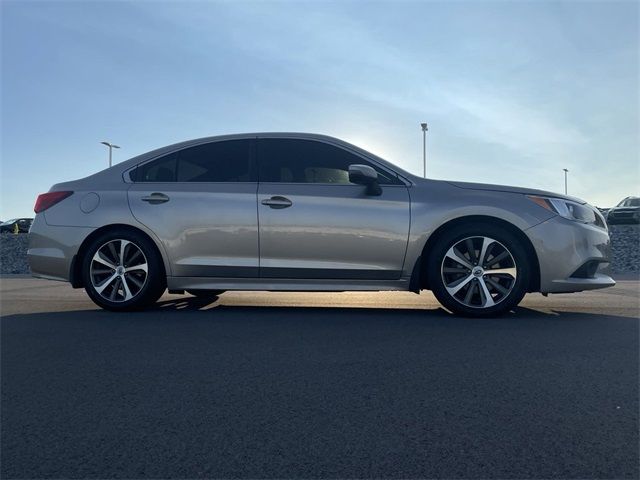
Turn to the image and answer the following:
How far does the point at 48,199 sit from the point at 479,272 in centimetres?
431

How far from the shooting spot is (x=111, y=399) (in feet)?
7.98

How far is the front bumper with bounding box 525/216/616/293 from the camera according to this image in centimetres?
466

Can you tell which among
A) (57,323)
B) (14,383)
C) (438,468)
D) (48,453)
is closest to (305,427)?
(438,468)

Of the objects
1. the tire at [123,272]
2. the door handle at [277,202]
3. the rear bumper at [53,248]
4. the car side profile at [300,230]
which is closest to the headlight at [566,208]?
the car side profile at [300,230]

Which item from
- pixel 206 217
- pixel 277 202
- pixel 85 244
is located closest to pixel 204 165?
pixel 206 217

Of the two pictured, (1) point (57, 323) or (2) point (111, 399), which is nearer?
(2) point (111, 399)

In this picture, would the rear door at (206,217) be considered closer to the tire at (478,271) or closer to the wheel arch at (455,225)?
the wheel arch at (455,225)

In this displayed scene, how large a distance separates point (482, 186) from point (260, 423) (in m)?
3.55

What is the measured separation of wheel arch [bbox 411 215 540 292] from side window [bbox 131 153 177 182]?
2585mm

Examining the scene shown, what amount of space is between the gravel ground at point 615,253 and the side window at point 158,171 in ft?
35.0

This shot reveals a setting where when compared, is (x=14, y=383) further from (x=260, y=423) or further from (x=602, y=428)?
(x=602, y=428)

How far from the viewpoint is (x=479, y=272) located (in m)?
4.69

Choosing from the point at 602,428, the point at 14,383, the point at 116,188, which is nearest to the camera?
the point at 602,428

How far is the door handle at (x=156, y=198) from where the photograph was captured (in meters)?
5.16
